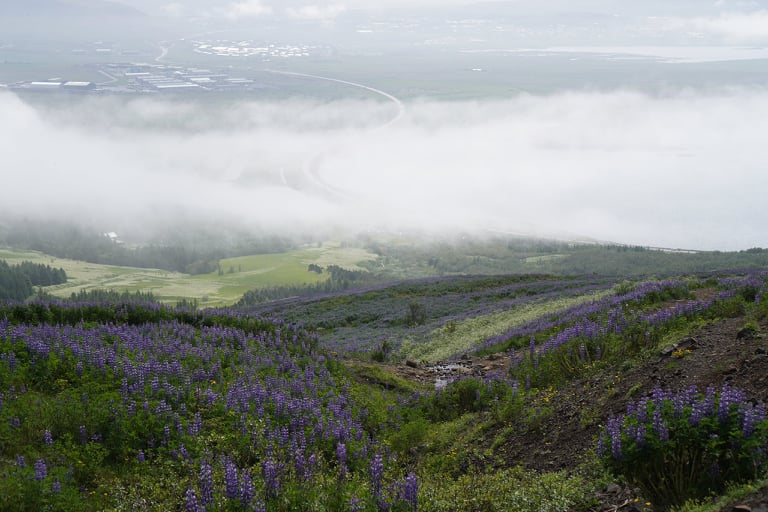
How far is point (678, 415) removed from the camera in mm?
5645

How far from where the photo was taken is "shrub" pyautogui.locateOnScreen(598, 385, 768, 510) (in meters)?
5.20

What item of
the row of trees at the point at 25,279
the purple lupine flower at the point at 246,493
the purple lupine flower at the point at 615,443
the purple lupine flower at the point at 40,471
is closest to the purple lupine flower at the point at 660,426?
the purple lupine flower at the point at 615,443

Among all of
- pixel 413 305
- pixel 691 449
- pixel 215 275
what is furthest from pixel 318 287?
pixel 691 449

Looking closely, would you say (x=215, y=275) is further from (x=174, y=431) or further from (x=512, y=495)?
(x=512, y=495)

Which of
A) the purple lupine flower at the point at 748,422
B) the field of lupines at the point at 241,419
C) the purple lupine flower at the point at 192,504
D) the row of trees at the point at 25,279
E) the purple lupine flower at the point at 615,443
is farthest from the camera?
the row of trees at the point at 25,279

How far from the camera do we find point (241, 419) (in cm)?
832

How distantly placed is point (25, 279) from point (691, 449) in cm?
11282

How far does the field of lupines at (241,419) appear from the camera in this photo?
19.8 feet

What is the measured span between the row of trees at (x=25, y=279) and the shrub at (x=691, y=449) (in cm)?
8603

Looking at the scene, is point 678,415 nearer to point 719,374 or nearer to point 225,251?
point 719,374

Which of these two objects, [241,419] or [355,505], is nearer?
[355,505]

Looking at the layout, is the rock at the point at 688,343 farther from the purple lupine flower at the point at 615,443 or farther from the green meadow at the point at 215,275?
the green meadow at the point at 215,275

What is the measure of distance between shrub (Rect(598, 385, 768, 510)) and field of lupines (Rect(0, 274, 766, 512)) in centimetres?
69

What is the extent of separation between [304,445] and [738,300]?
8641mm
